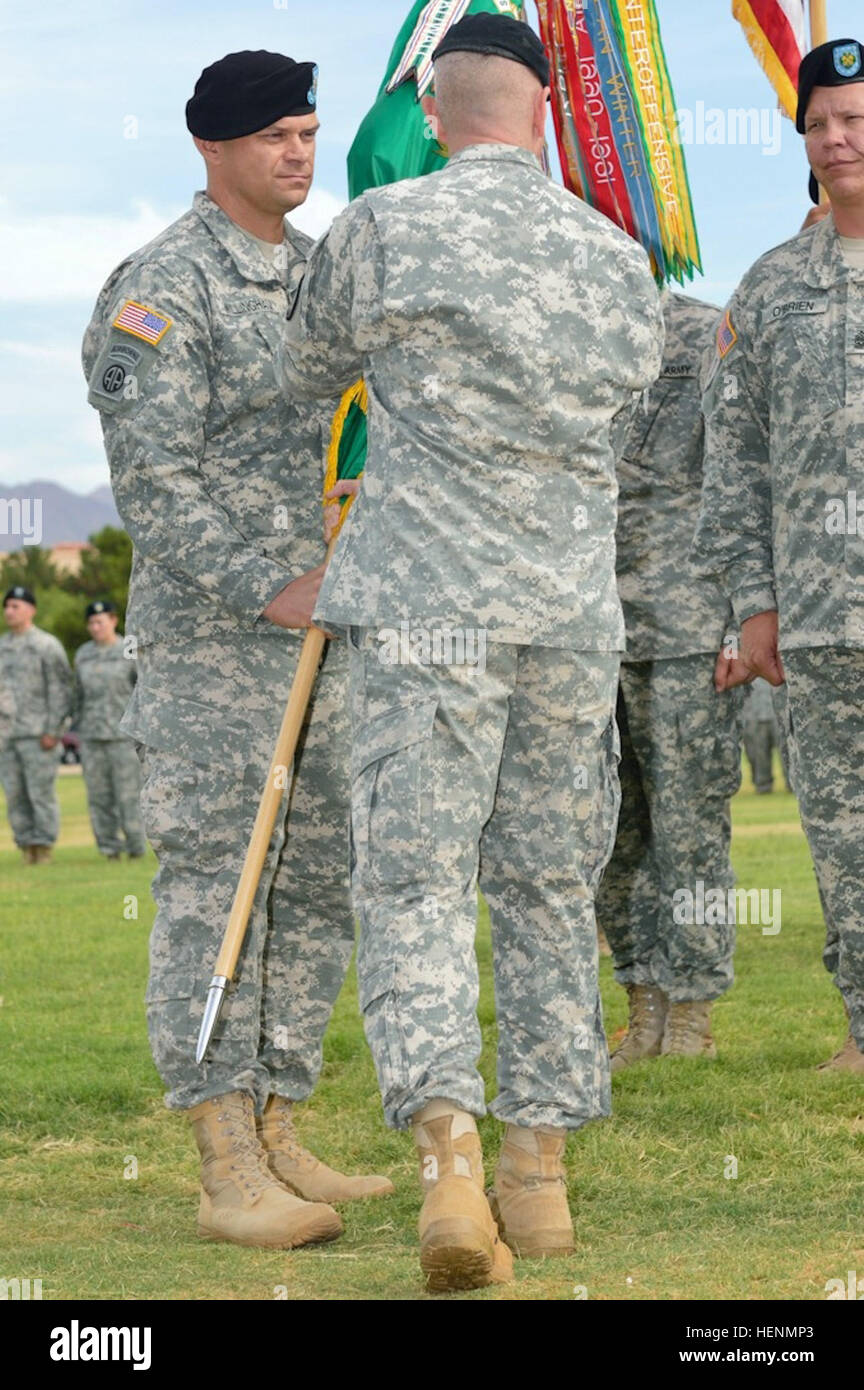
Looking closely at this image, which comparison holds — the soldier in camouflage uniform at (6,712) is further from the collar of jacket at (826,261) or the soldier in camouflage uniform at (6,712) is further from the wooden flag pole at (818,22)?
the collar of jacket at (826,261)

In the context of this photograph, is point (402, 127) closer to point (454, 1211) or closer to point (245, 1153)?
point (245, 1153)

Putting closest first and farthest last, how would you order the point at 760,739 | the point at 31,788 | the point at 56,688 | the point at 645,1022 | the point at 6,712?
the point at 645,1022, the point at 31,788, the point at 6,712, the point at 56,688, the point at 760,739

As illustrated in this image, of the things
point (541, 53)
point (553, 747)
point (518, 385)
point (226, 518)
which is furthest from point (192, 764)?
point (541, 53)

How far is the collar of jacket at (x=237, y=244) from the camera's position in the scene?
15.0 feet

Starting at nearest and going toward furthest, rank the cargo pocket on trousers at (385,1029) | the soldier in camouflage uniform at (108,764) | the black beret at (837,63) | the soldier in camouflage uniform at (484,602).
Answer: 1. the cargo pocket on trousers at (385,1029)
2. the soldier in camouflage uniform at (484,602)
3. the black beret at (837,63)
4. the soldier in camouflage uniform at (108,764)

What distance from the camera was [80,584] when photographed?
68250 mm

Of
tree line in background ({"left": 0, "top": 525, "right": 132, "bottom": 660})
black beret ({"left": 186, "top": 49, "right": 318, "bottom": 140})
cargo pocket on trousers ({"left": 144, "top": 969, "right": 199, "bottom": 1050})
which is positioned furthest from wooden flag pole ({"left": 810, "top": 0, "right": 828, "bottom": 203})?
tree line in background ({"left": 0, "top": 525, "right": 132, "bottom": 660})

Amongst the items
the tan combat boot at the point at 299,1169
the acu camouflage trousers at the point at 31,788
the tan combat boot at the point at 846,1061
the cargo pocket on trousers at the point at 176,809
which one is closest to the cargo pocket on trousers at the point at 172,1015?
the cargo pocket on trousers at the point at 176,809

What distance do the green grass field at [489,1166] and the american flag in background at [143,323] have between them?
2.08m

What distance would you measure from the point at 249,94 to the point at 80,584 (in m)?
65.0

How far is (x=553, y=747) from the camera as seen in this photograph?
12.8 ft

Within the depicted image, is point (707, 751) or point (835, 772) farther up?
point (707, 751)

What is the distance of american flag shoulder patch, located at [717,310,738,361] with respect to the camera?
16.6ft

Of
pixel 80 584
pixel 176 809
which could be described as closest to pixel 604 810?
pixel 176 809
